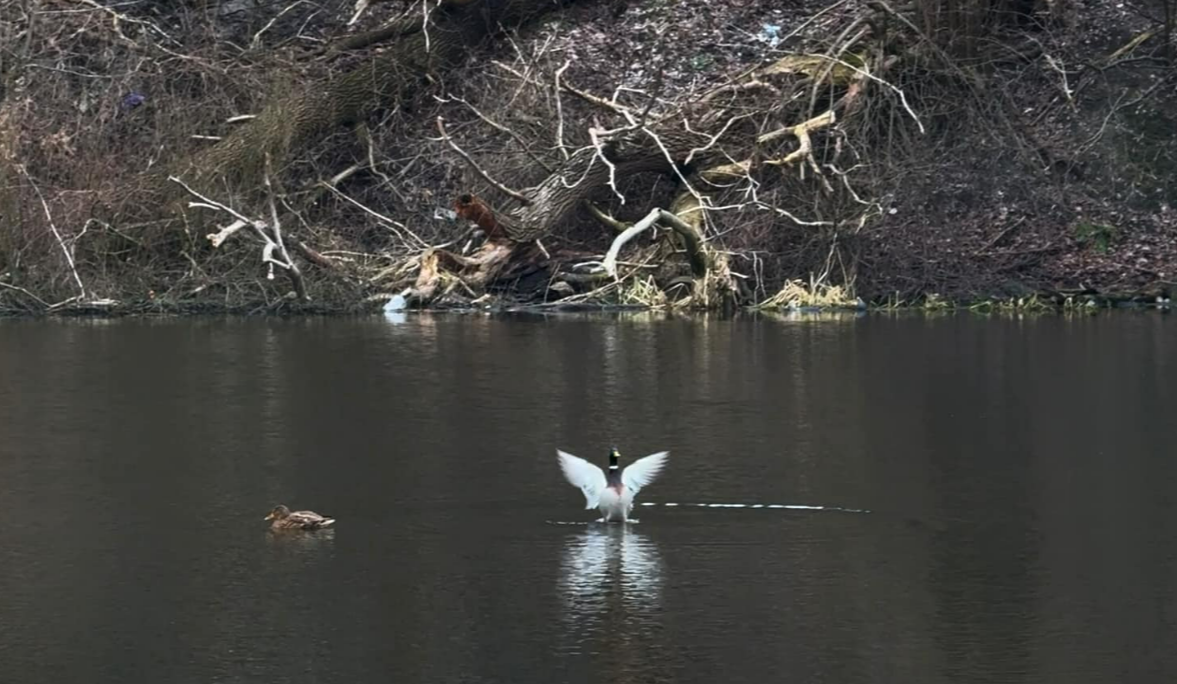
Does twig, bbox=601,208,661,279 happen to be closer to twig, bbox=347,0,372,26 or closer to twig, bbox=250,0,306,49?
twig, bbox=347,0,372,26

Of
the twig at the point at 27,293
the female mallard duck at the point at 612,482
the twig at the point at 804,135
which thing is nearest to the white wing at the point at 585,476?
the female mallard duck at the point at 612,482

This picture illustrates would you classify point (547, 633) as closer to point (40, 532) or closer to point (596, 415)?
point (40, 532)

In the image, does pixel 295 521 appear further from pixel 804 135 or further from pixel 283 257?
pixel 804 135

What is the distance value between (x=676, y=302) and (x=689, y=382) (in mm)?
7543

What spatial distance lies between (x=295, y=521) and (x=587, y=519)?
1479mm

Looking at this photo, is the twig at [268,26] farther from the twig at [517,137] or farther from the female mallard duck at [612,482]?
the female mallard duck at [612,482]

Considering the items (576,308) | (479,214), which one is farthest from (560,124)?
(576,308)

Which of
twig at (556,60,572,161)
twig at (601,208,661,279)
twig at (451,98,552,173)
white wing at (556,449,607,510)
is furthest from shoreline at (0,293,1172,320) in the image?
white wing at (556,449,607,510)

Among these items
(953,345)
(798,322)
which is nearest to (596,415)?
(953,345)

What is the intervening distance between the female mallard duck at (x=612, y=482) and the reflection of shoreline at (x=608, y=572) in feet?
0.33

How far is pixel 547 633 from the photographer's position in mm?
7922

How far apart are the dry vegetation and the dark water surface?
5.72 m

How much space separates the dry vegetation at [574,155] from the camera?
24.0 meters

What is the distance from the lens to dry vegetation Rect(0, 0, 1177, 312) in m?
24.0
